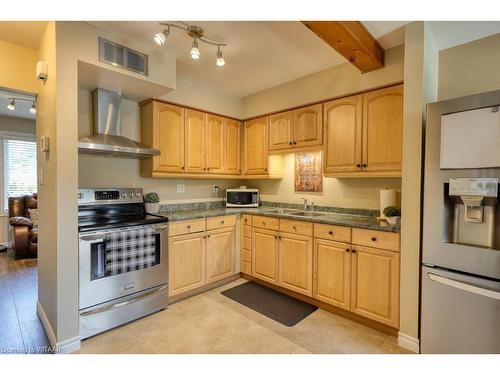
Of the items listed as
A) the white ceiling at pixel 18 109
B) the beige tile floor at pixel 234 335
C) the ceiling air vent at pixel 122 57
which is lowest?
the beige tile floor at pixel 234 335

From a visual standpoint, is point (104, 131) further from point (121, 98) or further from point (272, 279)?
Answer: point (272, 279)

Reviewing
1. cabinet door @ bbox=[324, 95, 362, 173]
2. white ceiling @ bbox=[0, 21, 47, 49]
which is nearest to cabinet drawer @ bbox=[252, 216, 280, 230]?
cabinet door @ bbox=[324, 95, 362, 173]

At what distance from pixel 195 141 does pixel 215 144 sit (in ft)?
1.01

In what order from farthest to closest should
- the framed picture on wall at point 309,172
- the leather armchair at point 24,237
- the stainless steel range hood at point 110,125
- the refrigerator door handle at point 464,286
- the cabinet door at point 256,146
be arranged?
the leather armchair at point 24,237 < the cabinet door at point 256,146 < the framed picture on wall at point 309,172 < the stainless steel range hood at point 110,125 < the refrigerator door handle at point 464,286

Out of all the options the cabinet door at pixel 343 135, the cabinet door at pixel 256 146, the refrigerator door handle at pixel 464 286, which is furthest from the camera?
the cabinet door at pixel 256 146

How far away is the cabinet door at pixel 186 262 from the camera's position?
2.57 metres

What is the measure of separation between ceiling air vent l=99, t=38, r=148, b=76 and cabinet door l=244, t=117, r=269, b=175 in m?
1.60

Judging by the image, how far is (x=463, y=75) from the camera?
204 cm

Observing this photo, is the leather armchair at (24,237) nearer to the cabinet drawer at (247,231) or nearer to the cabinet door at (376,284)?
the cabinet drawer at (247,231)

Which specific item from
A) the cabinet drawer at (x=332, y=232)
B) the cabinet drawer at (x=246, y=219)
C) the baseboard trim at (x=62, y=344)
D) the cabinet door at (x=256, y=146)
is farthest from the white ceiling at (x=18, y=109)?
the cabinet drawer at (x=332, y=232)

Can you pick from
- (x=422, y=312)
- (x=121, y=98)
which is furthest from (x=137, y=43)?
(x=422, y=312)

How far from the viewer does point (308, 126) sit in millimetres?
2939

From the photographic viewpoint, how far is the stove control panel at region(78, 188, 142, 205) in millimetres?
2451

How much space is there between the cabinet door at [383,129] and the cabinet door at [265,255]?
126 centimetres
